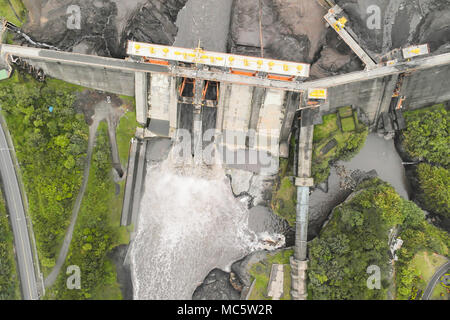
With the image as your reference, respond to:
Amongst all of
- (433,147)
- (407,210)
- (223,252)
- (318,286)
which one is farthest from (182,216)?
(433,147)

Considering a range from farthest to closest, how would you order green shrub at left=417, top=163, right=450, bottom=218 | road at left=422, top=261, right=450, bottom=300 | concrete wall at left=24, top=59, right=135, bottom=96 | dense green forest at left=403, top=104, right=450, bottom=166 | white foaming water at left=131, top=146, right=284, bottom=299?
white foaming water at left=131, top=146, right=284, bottom=299, dense green forest at left=403, top=104, right=450, bottom=166, green shrub at left=417, top=163, right=450, bottom=218, concrete wall at left=24, top=59, right=135, bottom=96, road at left=422, top=261, right=450, bottom=300

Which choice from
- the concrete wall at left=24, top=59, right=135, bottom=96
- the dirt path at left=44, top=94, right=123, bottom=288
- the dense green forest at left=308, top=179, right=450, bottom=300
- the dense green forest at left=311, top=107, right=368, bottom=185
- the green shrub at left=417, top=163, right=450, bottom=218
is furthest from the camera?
the dense green forest at left=311, top=107, right=368, bottom=185

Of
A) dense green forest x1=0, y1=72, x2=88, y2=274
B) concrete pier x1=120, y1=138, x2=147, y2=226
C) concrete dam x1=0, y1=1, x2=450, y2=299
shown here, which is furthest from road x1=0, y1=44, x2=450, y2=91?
concrete pier x1=120, y1=138, x2=147, y2=226

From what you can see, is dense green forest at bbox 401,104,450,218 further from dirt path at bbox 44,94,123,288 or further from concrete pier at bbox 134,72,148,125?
dirt path at bbox 44,94,123,288

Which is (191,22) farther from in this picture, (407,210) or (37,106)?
(407,210)

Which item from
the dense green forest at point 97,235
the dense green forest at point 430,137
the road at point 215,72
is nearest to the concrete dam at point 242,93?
the road at point 215,72

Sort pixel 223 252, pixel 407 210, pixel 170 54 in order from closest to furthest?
pixel 170 54
pixel 407 210
pixel 223 252
